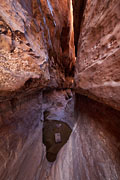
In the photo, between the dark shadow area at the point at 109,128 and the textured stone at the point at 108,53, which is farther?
the dark shadow area at the point at 109,128

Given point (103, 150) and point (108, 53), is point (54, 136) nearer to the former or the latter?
point (103, 150)

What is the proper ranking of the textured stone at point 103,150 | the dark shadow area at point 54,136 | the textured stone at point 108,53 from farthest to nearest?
the dark shadow area at point 54,136 < the textured stone at point 103,150 < the textured stone at point 108,53

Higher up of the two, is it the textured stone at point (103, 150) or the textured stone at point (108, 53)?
the textured stone at point (108, 53)

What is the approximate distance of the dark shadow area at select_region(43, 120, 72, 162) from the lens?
2.02m

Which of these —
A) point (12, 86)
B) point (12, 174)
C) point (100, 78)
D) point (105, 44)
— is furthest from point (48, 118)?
point (105, 44)

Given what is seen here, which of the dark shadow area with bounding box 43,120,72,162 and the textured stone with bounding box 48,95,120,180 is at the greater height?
the textured stone with bounding box 48,95,120,180

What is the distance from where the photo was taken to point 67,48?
14.2ft

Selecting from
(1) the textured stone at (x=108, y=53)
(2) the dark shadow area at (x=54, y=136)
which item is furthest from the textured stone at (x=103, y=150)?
(2) the dark shadow area at (x=54, y=136)

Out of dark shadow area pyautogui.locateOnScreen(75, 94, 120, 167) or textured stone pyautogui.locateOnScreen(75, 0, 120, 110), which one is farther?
dark shadow area pyautogui.locateOnScreen(75, 94, 120, 167)

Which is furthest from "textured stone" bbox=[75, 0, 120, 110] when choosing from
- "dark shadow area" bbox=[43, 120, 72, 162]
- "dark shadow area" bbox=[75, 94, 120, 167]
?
"dark shadow area" bbox=[43, 120, 72, 162]

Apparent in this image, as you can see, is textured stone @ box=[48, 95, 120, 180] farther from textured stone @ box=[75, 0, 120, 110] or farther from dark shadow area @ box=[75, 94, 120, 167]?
textured stone @ box=[75, 0, 120, 110]

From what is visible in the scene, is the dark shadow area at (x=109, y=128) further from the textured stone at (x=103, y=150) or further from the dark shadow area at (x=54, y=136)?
the dark shadow area at (x=54, y=136)

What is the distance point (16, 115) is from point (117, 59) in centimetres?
171

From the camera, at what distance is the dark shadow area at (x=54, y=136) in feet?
6.64
